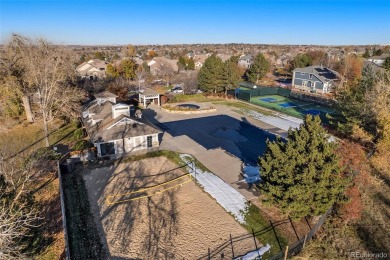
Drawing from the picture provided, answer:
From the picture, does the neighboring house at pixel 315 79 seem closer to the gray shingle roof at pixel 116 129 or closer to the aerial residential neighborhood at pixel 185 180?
the aerial residential neighborhood at pixel 185 180

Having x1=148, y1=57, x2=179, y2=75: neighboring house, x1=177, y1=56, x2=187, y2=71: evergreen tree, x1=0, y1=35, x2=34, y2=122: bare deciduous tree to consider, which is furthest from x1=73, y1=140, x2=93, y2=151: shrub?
x1=177, y1=56, x2=187, y2=71: evergreen tree

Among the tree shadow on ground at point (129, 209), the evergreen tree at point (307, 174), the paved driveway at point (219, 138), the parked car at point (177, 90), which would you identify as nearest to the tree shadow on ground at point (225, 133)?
the paved driveway at point (219, 138)

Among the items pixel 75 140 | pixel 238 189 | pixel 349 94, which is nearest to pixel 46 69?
pixel 75 140

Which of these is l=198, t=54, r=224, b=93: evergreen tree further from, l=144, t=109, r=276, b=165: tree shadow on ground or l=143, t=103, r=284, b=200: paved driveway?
l=144, t=109, r=276, b=165: tree shadow on ground

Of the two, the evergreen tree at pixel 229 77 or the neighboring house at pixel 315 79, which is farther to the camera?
the neighboring house at pixel 315 79

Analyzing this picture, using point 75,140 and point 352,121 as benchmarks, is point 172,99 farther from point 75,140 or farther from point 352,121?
point 352,121

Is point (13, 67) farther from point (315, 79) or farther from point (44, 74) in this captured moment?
point (315, 79)

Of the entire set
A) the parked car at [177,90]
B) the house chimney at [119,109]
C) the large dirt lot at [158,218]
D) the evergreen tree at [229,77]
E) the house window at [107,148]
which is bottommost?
the large dirt lot at [158,218]
